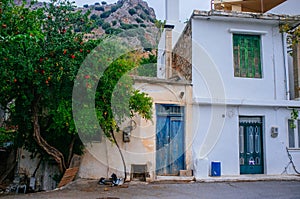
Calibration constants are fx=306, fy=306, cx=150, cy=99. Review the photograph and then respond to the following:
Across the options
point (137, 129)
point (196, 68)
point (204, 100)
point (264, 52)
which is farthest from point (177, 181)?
point (264, 52)

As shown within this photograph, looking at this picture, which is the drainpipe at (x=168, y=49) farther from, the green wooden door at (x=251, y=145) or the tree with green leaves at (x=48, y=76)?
the tree with green leaves at (x=48, y=76)

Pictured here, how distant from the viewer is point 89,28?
9125 millimetres

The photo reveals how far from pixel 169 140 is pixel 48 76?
537cm

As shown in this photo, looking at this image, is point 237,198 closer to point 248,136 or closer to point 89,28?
point 248,136

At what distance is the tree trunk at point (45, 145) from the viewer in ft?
30.2

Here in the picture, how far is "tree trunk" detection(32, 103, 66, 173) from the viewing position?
30.2 ft

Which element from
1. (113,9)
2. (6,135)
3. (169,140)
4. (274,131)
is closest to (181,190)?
(169,140)

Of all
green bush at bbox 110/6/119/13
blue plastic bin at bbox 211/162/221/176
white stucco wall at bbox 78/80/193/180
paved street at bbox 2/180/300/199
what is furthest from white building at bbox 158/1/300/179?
green bush at bbox 110/6/119/13

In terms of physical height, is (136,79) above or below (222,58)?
below

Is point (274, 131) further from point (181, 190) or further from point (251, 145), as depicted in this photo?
point (181, 190)

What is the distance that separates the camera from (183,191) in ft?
29.1

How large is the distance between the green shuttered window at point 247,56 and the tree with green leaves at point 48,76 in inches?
179

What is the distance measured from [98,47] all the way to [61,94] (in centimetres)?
172

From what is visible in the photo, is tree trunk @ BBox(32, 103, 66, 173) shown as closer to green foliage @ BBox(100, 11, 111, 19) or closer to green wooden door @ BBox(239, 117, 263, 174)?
green wooden door @ BBox(239, 117, 263, 174)
